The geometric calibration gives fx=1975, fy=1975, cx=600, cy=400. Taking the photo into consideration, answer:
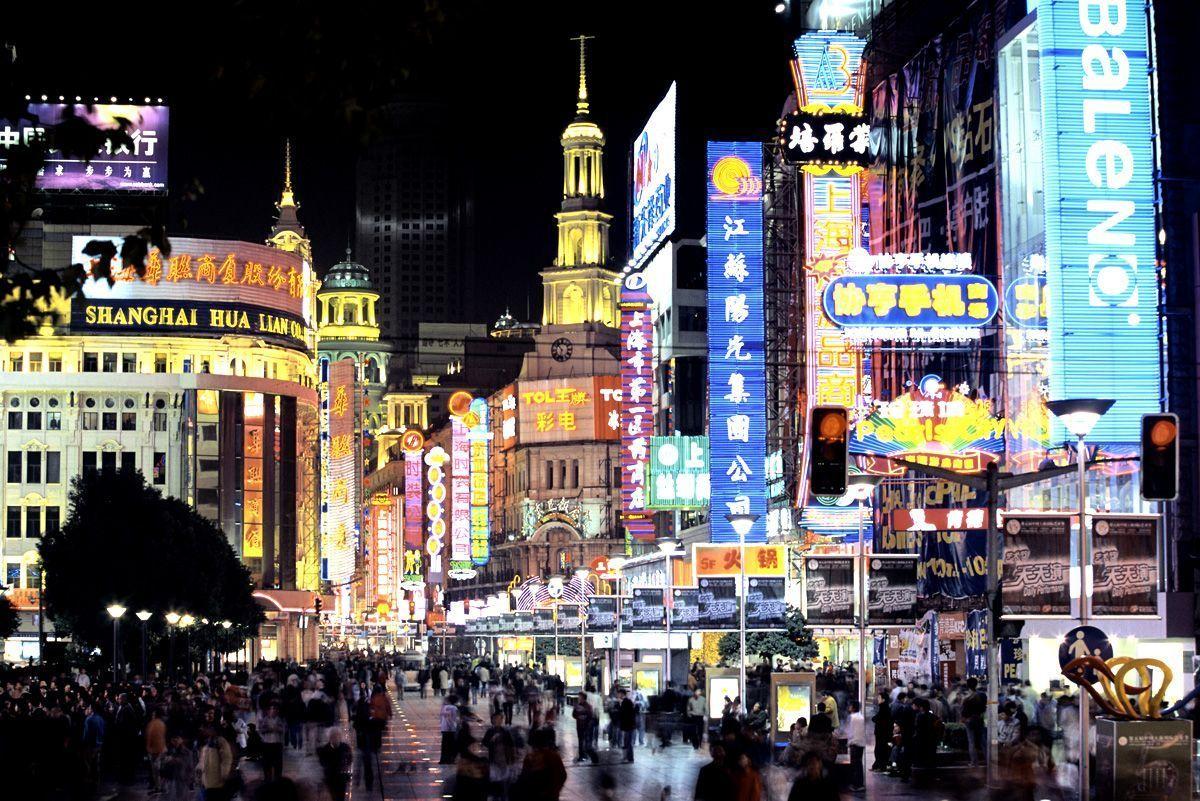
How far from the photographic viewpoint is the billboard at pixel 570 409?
180 metres

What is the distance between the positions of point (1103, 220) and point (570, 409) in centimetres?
12626

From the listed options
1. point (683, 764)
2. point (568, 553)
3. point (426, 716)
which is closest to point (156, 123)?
point (568, 553)

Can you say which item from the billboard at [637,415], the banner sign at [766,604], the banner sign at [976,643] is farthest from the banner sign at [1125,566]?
the billboard at [637,415]

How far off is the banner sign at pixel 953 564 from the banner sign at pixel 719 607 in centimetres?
1063

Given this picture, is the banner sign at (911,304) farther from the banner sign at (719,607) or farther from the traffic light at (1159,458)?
the traffic light at (1159,458)

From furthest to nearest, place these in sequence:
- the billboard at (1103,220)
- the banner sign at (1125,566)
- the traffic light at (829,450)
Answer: the billboard at (1103,220), the banner sign at (1125,566), the traffic light at (829,450)

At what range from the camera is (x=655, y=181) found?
115 m

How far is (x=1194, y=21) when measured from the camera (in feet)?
189

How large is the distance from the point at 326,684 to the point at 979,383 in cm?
2341

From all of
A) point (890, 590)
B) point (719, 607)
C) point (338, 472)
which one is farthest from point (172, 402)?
point (890, 590)

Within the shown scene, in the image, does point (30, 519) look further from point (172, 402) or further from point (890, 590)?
point (890, 590)

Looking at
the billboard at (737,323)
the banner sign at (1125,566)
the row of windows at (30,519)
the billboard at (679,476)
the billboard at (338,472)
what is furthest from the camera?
the billboard at (338,472)

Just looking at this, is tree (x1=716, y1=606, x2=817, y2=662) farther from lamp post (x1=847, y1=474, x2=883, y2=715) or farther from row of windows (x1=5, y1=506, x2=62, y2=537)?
row of windows (x1=5, y1=506, x2=62, y2=537)

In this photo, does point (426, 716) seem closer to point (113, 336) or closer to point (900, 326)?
point (900, 326)
